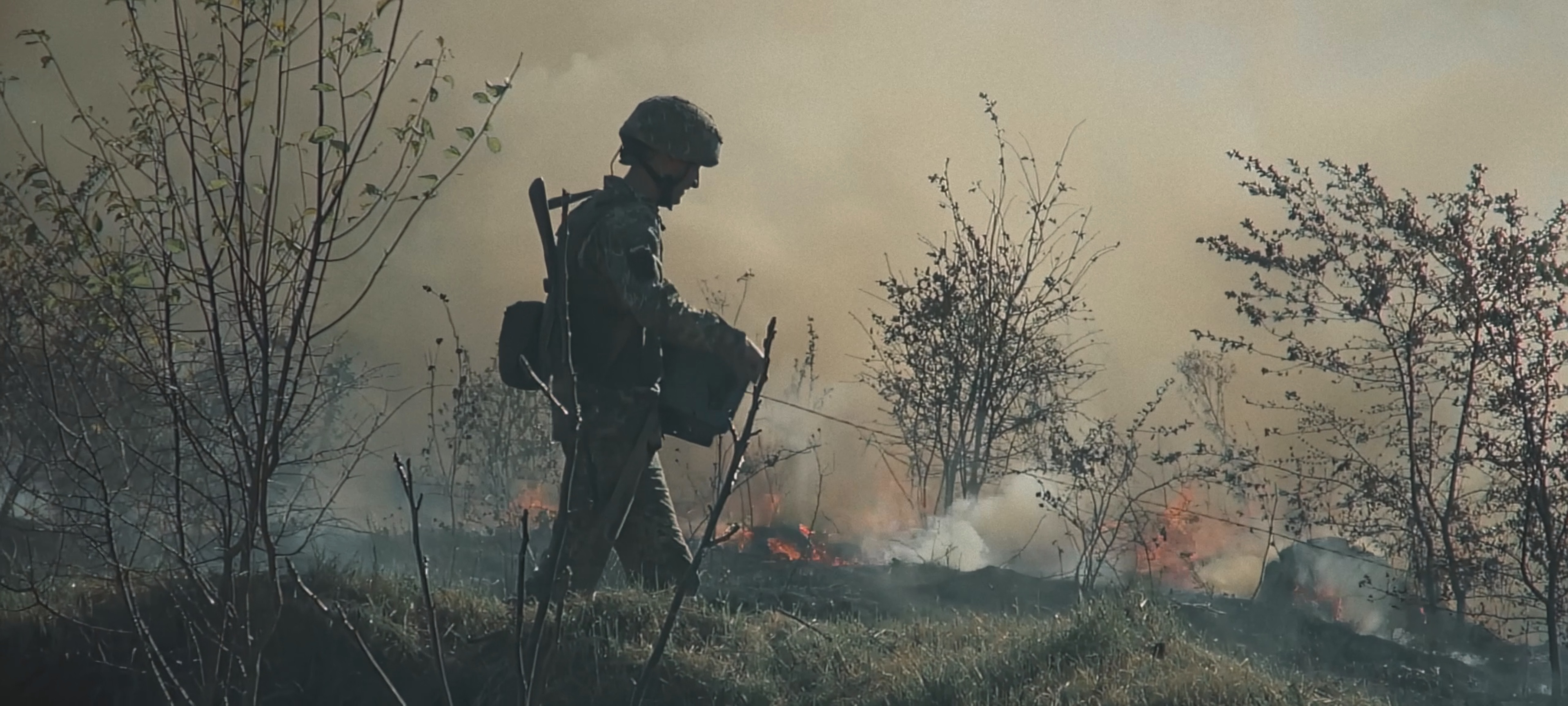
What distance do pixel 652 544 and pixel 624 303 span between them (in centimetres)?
96

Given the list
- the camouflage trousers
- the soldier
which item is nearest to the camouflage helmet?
the soldier

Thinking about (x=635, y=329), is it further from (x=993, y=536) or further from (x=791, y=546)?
(x=993, y=536)

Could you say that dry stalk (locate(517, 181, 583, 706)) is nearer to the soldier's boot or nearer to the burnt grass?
the burnt grass

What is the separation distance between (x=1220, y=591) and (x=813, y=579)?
430 cm

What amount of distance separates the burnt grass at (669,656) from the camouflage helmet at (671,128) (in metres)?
1.68

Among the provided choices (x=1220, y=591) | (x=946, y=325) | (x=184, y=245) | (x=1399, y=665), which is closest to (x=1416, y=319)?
(x=1399, y=665)

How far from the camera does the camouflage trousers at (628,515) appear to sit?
209 inches

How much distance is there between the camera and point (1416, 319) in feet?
26.4

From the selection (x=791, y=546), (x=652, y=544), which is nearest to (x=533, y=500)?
(x=791, y=546)

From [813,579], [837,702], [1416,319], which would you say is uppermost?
[1416,319]

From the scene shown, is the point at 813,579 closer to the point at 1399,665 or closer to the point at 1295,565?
the point at 1399,665

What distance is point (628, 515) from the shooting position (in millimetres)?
5254

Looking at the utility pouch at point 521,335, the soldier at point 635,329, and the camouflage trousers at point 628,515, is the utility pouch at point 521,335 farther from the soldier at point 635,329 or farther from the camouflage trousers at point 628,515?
the camouflage trousers at point 628,515

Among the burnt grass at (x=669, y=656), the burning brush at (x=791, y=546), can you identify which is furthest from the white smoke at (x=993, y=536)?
the burnt grass at (x=669, y=656)
